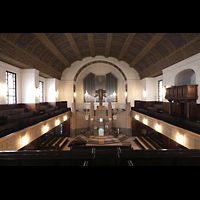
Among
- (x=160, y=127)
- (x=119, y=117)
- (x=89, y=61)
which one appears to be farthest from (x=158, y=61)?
(x=89, y=61)

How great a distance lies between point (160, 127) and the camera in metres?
8.54

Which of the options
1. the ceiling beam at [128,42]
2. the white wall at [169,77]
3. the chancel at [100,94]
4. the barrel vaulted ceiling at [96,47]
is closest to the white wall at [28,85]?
the barrel vaulted ceiling at [96,47]

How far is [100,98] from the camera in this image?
17125mm

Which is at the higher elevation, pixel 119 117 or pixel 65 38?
pixel 65 38

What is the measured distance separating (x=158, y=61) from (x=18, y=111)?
471 inches

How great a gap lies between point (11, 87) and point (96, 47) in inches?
368

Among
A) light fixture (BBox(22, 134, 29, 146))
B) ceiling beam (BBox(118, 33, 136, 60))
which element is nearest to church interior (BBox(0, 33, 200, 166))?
light fixture (BBox(22, 134, 29, 146))

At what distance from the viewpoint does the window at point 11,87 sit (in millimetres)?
9188

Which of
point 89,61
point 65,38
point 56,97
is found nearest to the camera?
point 65,38

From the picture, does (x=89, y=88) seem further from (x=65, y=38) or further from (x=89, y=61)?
(x=65, y=38)

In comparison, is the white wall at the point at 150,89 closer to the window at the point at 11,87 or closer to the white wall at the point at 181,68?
the white wall at the point at 181,68

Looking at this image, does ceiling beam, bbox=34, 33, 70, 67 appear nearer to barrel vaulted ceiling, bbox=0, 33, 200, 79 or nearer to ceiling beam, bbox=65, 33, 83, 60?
barrel vaulted ceiling, bbox=0, 33, 200, 79

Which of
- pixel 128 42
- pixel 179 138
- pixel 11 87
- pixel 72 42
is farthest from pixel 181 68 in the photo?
pixel 11 87

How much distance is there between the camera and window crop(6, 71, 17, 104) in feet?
30.1
